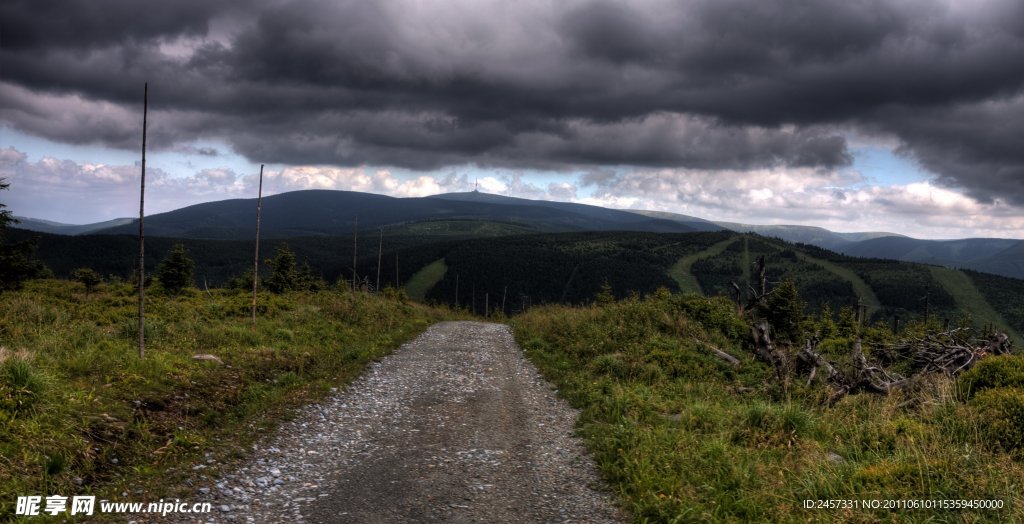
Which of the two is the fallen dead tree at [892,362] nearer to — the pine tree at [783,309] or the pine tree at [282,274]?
the pine tree at [783,309]

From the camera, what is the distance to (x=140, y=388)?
34.9 ft

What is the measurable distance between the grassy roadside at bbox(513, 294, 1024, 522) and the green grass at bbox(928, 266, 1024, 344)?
16315cm

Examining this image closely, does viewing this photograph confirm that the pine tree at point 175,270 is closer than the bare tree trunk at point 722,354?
No

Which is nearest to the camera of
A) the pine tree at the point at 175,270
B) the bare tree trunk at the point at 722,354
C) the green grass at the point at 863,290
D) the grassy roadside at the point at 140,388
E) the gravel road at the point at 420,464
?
the gravel road at the point at 420,464

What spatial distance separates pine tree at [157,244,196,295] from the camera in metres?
38.9

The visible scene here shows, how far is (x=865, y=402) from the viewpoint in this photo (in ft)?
39.0

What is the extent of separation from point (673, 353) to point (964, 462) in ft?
33.1

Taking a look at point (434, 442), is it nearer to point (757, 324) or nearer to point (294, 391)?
point (294, 391)

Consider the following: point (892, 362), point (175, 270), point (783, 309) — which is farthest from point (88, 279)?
point (783, 309)

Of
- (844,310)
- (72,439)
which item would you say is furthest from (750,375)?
(844,310)

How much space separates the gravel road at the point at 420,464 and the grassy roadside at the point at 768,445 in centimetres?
81

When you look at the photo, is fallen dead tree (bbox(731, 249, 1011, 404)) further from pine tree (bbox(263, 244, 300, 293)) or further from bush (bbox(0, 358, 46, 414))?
pine tree (bbox(263, 244, 300, 293))

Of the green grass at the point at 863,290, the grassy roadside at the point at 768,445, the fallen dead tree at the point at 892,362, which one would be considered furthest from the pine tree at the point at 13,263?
the green grass at the point at 863,290

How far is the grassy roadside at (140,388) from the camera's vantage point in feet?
23.8
